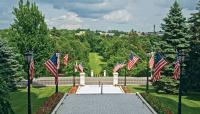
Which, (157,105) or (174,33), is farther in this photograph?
(174,33)

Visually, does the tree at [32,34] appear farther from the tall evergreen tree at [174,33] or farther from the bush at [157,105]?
the bush at [157,105]

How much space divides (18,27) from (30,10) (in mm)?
2704

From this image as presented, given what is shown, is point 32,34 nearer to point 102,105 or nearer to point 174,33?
point 174,33

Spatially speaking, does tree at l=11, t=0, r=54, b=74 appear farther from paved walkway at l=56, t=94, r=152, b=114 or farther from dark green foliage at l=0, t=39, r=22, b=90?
paved walkway at l=56, t=94, r=152, b=114

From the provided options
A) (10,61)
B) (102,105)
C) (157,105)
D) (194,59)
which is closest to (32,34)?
(10,61)

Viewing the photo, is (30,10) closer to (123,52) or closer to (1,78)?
(123,52)

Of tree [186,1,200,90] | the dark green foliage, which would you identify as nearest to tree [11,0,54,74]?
the dark green foliage

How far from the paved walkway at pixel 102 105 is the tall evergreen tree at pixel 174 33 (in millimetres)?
9233

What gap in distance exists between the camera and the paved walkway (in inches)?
1345

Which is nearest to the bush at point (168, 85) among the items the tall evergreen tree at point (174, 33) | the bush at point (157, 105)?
the tall evergreen tree at point (174, 33)

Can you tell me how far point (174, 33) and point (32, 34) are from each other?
1873cm

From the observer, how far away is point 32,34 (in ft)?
195

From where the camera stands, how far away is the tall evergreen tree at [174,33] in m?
50.5

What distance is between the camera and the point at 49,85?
60406 mm
